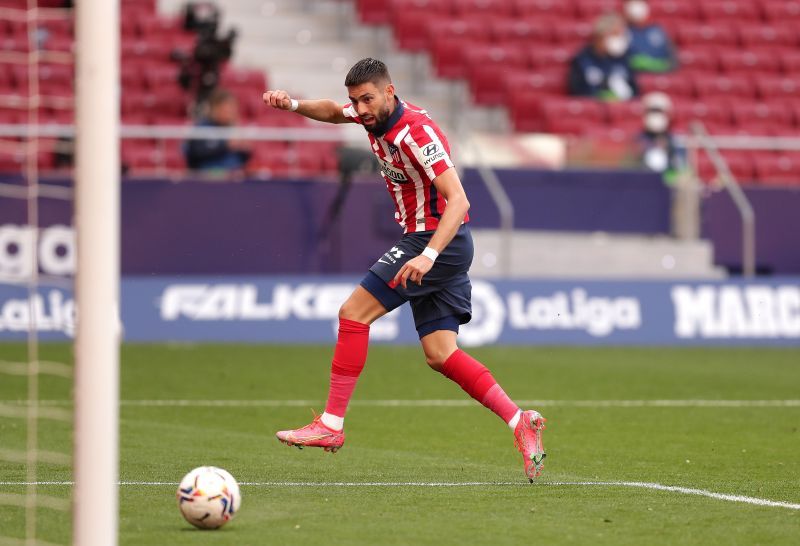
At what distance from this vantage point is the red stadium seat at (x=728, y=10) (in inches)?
878

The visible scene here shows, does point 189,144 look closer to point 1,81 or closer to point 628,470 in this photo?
point 1,81

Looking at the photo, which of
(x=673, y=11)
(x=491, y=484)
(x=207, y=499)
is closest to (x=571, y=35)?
A: (x=673, y=11)

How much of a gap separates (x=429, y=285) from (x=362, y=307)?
359 millimetres

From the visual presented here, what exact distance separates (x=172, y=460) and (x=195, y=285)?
7.73 meters

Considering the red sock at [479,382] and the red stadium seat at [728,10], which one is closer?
the red sock at [479,382]

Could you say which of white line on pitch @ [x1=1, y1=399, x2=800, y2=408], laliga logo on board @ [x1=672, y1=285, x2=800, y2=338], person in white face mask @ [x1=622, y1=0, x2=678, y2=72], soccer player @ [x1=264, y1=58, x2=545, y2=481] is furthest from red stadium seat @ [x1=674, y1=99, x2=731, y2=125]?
soccer player @ [x1=264, y1=58, x2=545, y2=481]

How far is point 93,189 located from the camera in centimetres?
479

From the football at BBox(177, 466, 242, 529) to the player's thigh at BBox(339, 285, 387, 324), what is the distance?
1777 millimetres

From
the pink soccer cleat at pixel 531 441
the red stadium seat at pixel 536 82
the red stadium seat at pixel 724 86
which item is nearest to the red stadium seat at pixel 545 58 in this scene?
the red stadium seat at pixel 536 82

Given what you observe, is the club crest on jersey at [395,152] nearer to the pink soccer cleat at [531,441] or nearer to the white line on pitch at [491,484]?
the pink soccer cleat at [531,441]

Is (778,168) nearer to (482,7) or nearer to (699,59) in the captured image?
(699,59)

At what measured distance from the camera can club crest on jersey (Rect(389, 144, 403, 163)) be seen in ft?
24.4

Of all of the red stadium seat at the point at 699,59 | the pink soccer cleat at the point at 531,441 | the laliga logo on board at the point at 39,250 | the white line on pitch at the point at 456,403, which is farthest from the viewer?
the red stadium seat at the point at 699,59

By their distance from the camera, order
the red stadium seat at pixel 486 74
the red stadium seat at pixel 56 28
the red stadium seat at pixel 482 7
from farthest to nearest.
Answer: the red stadium seat at pixel 482 7
the red stadium seat at pixel 486 74
the red stadium seat at pixel 56 28
